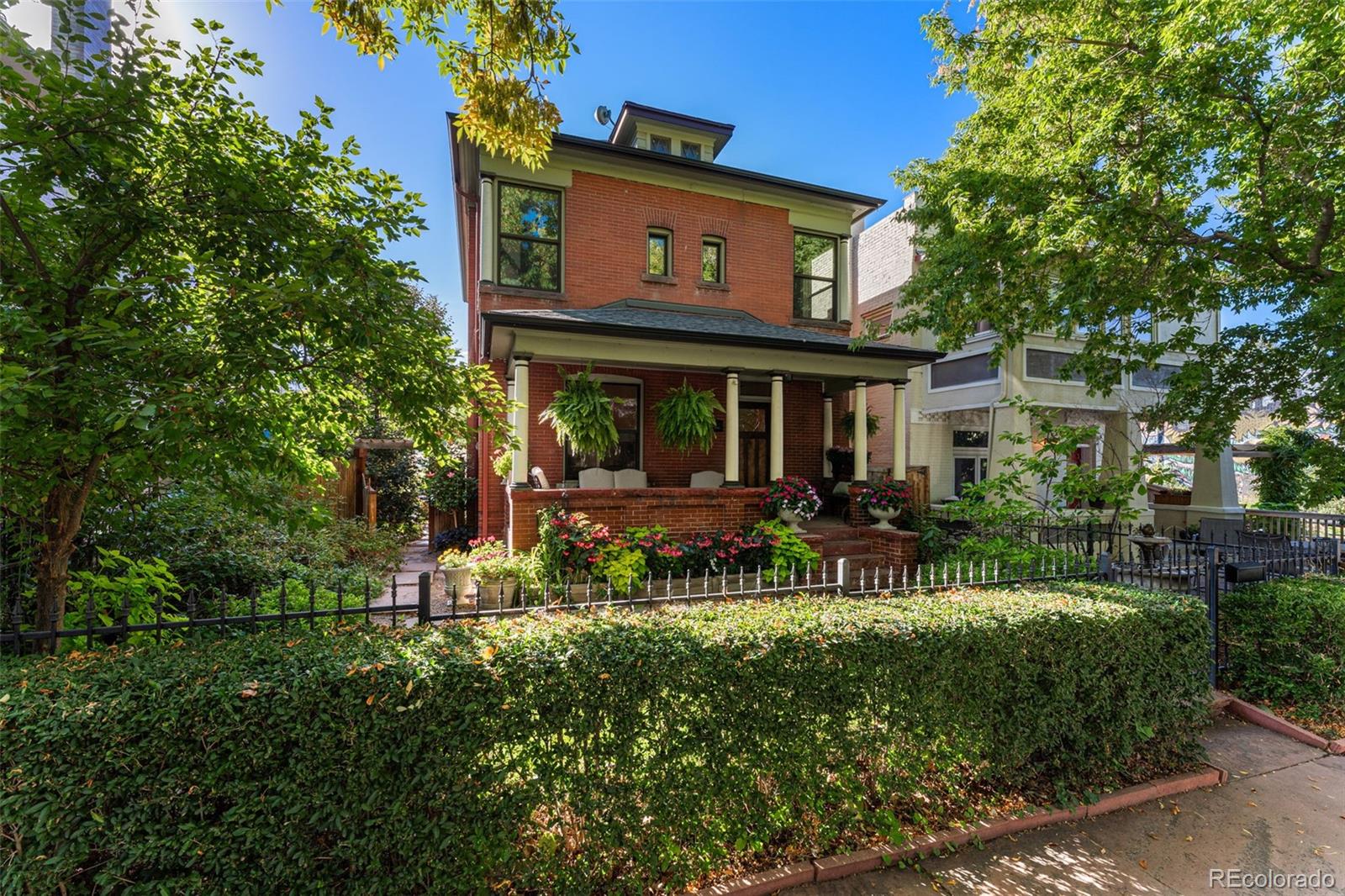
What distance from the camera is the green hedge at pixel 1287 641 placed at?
17.0 feet

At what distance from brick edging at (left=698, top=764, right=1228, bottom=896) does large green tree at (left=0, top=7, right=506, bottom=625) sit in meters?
3.54

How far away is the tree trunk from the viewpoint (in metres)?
3.02

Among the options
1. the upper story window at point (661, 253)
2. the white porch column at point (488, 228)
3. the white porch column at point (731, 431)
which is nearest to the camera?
the white porch column at point (731, 431)

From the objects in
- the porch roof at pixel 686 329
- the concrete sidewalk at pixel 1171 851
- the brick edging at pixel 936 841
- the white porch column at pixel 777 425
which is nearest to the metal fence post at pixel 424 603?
the brick edging at pixel 936 841

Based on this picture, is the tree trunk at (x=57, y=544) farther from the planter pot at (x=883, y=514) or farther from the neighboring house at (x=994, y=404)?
the neighboring house at (x=994, y=404)

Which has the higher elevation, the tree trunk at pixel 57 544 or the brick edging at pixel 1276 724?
the tree trunk at pixel 57 544

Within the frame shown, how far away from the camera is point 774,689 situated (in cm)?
310

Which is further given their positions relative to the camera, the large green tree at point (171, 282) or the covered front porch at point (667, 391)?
the covered front porch at point (667, 391)

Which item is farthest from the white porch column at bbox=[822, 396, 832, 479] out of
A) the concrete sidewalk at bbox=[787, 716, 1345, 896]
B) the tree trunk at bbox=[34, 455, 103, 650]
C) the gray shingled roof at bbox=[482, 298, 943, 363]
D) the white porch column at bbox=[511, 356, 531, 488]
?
the tree trunk at bbox=[34, 455, 103, 650]

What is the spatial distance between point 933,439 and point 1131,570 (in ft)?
29.5

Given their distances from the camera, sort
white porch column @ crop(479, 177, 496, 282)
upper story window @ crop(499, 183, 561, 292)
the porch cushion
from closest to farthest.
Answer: the porch cushion < white porch column @ crop(479, 177, 496, 282) < upper story window @ crop(499, 183, 561, 292)

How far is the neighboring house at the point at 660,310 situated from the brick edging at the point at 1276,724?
5.81 m

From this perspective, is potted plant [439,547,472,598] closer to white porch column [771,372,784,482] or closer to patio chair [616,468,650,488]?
patio chair [616,468,650,488]

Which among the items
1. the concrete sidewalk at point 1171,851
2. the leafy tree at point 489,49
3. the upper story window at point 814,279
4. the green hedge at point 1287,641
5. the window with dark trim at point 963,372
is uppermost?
the upper story window at point 814,279
